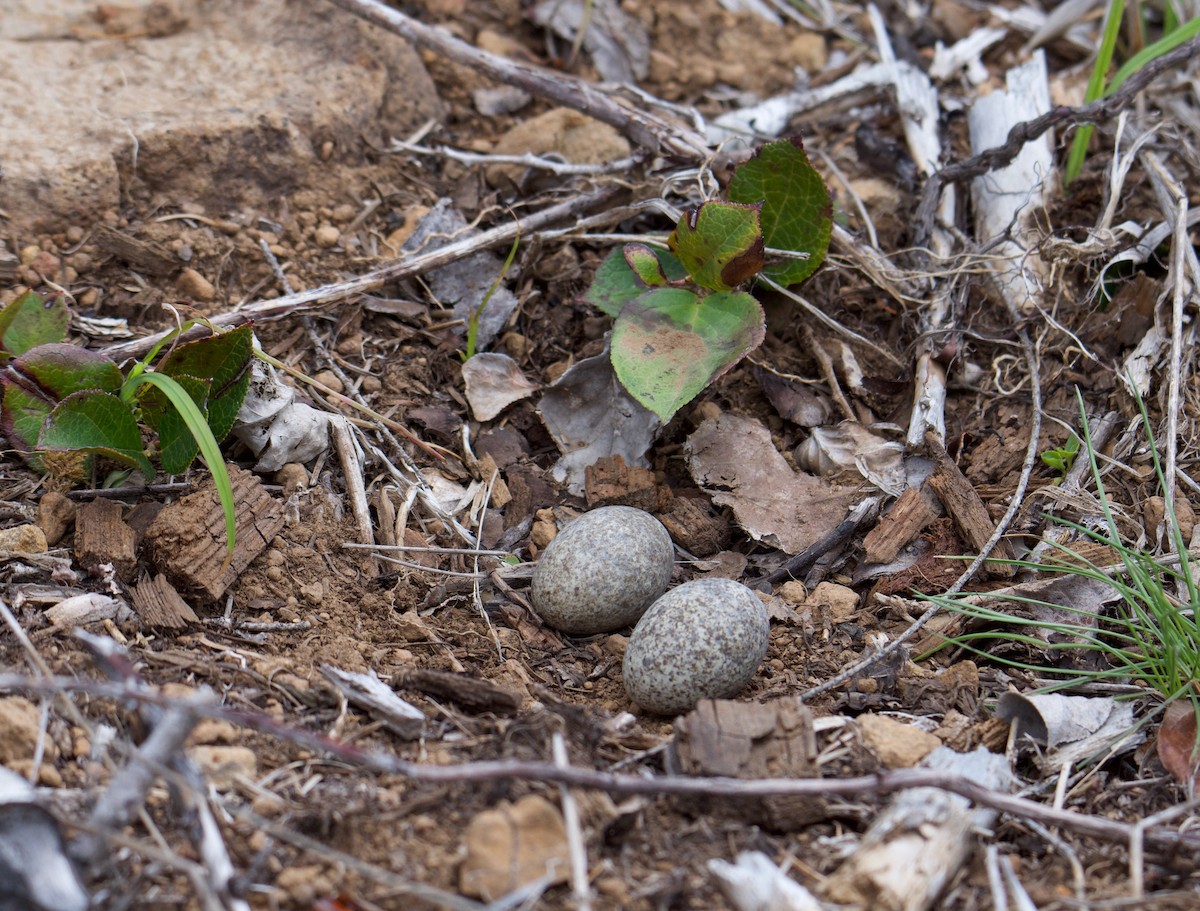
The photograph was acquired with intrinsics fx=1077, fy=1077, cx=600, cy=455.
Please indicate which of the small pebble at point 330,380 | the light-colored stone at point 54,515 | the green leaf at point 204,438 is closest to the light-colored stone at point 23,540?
the light-colored stone at point 54,515

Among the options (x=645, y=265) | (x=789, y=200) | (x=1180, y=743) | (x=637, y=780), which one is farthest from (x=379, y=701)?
(x=789, y=200)

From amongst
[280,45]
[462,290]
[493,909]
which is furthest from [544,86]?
[493,909]

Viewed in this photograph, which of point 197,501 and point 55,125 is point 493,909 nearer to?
point 197,501

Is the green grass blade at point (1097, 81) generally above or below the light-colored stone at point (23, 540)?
above

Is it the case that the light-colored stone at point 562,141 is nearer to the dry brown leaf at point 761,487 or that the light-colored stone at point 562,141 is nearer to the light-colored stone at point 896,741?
the dry brown leaf at point 761,487

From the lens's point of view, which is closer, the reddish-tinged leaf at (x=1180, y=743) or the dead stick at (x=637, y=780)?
the dead stick at (x=637, y=780)

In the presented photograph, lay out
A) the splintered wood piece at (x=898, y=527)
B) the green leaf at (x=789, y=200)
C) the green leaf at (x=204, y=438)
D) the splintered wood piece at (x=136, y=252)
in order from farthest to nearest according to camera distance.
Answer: the splintered wood piece at (x=136, y=252) < the green leaf at (x=789, y=200) < the splintered wood piece at (x=898, y=527) < the green leaf at (x=204, y=438)
